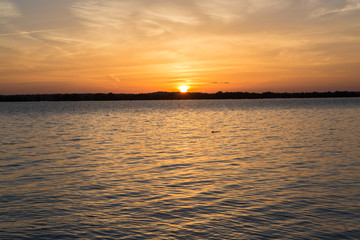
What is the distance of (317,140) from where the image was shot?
4416 centimetres

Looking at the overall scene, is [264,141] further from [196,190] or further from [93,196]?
[93,196]

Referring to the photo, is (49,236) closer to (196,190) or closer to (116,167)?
(196,190)

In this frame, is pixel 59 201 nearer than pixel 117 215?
No

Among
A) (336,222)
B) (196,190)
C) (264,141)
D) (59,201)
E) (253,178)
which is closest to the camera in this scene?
(336,222)

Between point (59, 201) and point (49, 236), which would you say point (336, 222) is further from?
point (59, 201)

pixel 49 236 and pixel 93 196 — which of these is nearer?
pixel 49 236

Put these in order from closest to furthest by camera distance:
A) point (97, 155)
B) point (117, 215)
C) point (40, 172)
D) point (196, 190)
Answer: point (117, 215) → point (196, 190) → point (40, 172) → point (97, 155)

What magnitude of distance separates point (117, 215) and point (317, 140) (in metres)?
34.2

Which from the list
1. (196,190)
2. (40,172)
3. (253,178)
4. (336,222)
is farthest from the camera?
(40,172)

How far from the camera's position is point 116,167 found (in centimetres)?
2825

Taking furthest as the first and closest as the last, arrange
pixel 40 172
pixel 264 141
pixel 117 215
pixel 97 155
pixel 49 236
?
pixel 264 141 → pixel 97 155 → pixel 40 172 → pixel 117 215 → pixel 49 236

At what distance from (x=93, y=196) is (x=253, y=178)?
34.0 feet

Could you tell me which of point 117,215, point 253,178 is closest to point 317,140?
point 253,178

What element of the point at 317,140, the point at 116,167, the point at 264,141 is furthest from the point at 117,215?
the point at 317,140
